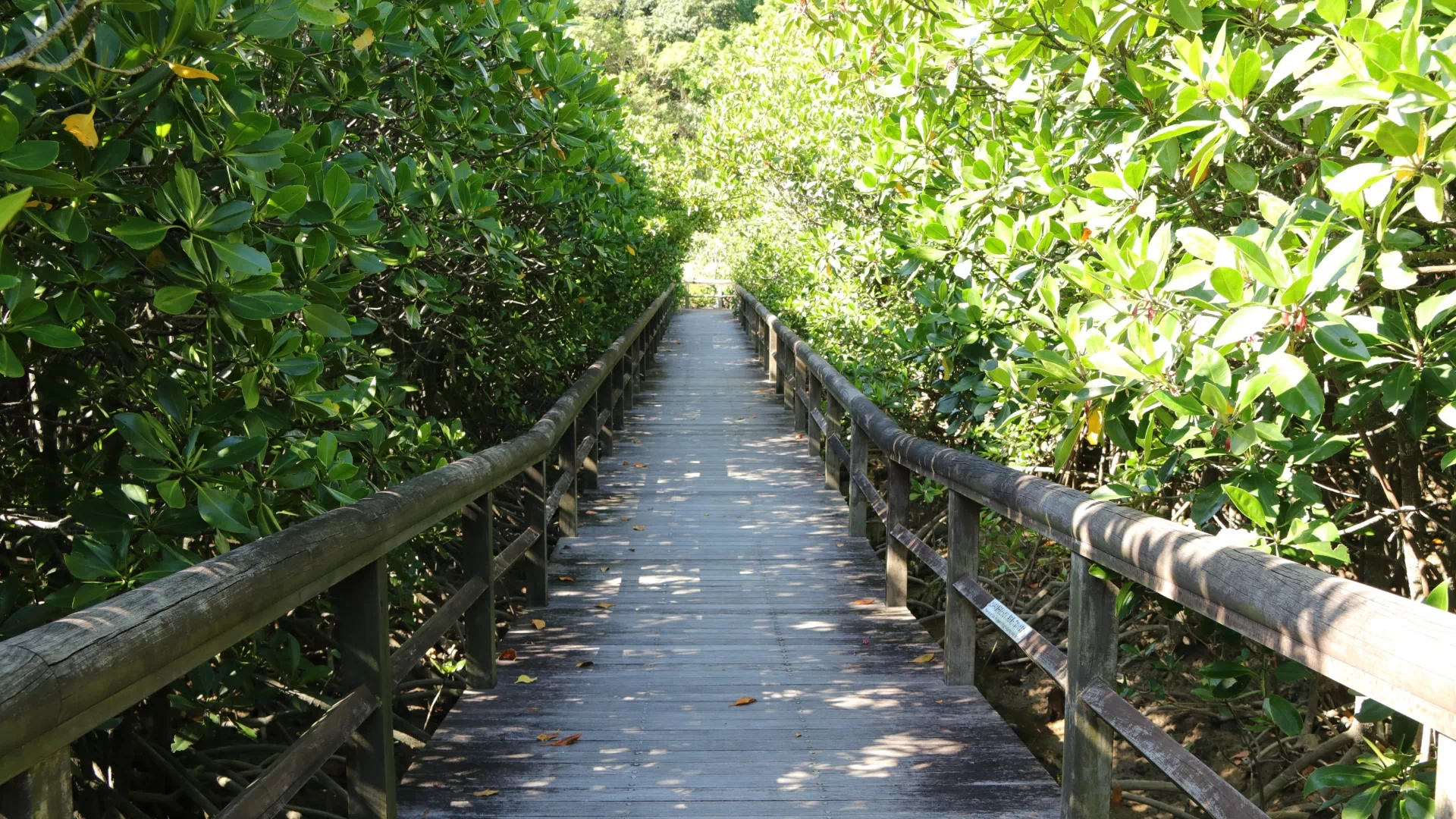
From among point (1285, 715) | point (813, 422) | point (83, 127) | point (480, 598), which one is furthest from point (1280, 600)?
point (813, 422)

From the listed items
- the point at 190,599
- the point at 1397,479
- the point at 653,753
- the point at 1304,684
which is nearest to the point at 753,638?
the point at 653,753

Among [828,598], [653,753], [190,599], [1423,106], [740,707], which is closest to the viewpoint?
[1423,106]

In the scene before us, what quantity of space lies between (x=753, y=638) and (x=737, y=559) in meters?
1.58

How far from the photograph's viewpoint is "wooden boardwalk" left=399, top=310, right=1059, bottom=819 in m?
3.53

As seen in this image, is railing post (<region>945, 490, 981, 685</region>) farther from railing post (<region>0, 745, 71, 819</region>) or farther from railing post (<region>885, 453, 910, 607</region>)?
railing post (<region>0, 745, 71, 819</region>)

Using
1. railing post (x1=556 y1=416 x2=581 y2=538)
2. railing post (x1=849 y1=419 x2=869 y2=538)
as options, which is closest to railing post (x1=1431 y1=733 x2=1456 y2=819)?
railing post (x1=849 y1=419 x2=869 y2=538)

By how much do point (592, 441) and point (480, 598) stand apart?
156 inches

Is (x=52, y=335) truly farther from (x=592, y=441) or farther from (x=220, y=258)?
(x=592, y=441)

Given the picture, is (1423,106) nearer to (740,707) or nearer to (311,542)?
(311,542)

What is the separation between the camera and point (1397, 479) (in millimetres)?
3473

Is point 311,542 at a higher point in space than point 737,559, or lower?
higher

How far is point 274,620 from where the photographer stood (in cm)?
244

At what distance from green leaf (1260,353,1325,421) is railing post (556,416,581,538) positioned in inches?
186

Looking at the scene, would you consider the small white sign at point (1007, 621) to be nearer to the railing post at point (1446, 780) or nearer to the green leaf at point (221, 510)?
the railing post at point (1446, 780)
